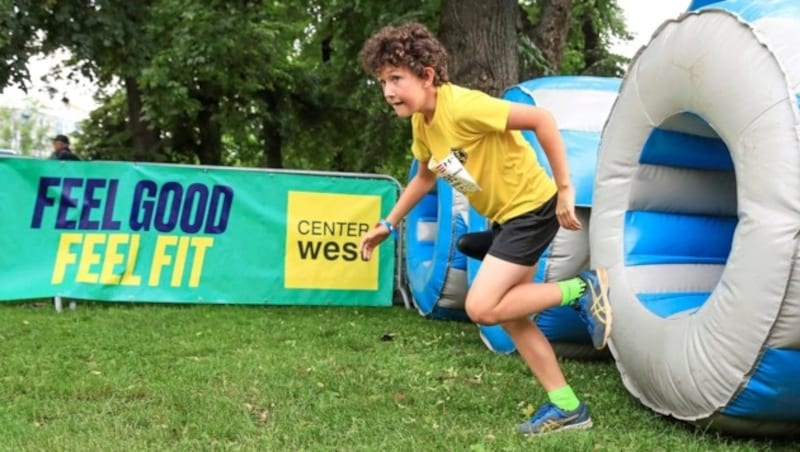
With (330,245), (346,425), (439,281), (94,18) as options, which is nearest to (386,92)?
(346,425)

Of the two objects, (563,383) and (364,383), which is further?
(364,383)

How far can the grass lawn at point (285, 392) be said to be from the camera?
3.92 metres

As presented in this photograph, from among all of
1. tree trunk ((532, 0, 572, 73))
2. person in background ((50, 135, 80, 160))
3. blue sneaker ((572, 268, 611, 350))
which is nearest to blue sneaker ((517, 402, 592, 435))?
blue sneaker ((572, 268, 611, 350))

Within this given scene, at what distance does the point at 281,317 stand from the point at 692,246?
13.3 feet

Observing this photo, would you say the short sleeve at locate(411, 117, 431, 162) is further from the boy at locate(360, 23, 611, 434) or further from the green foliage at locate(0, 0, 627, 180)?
the green foliage at locate(0, 0, 627, 180)

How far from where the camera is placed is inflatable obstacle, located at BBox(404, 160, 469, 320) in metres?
7.28

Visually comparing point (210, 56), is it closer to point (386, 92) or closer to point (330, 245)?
point (330, 245)

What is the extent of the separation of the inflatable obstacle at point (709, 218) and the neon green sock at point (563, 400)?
1.46 feet

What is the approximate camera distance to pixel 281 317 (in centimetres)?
790

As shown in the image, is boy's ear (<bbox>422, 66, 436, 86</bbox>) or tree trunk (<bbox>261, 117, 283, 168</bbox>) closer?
boy's ear (<bbox>422, 66, 436, 86</bbox>)

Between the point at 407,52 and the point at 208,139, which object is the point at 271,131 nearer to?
the point at 208,139

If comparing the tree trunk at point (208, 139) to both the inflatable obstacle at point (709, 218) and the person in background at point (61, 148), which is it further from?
the inflatable obstacle at point (709, 218)

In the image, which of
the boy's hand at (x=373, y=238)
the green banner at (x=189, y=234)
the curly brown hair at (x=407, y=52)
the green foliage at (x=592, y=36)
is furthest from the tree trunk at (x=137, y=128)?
the curly brown hair at (x=407, y=52)

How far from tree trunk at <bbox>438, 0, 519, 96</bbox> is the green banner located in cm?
150
